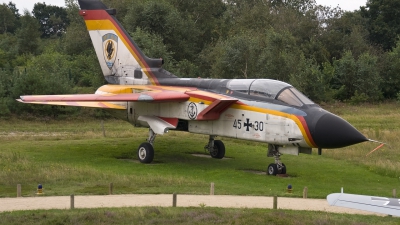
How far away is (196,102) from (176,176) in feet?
11.4

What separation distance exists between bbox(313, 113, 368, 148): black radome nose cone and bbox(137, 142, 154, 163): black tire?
770 cm

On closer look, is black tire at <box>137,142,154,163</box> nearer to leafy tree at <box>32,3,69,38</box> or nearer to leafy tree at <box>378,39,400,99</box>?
leafy tree at <box>378,39,400,99</box>

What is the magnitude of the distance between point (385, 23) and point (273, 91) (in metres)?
62.0

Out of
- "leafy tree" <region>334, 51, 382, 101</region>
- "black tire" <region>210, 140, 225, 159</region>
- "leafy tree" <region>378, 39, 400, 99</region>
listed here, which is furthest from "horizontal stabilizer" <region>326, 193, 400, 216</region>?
"leafy tree" <region>378, 39, 400, 99</region>

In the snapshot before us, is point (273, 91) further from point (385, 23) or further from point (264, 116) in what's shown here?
point (385, 23)

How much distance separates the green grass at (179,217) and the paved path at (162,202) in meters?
0.95

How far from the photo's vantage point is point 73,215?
1495 cm

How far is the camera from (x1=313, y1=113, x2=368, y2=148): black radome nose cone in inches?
819

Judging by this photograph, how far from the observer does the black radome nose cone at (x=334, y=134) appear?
20.8 meters

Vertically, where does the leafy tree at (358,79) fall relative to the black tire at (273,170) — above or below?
above

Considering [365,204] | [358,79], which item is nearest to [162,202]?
[365,204]

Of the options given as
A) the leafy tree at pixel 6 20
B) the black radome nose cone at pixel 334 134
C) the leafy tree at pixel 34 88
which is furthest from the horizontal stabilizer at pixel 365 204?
the leafy tree at pixel 6 20

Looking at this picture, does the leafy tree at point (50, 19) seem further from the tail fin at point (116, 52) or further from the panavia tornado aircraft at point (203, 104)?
the panavia tornado aircraft at point (203, 104)

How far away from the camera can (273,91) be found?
74.8 feet
